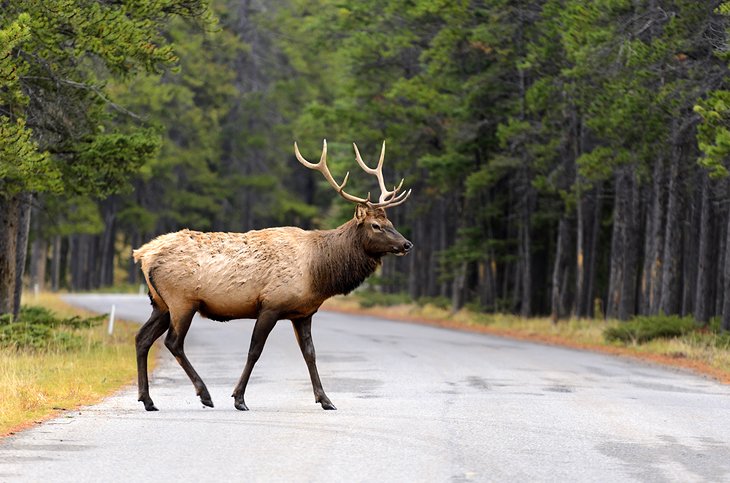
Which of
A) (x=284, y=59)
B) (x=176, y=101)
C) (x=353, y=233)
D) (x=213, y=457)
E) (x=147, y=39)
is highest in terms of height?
(x=284, y=59)

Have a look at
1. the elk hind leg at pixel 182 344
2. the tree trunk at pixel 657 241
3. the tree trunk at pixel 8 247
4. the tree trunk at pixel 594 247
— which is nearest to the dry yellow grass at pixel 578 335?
the tree trunk at pixel 657 241

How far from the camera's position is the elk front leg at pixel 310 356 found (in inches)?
528

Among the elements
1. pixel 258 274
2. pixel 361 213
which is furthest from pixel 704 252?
pixel 258 274

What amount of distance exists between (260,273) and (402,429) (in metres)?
2.98

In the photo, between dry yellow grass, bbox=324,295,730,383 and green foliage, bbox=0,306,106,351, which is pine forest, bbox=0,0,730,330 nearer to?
dry yellow grass, bbox=324,295,730,383

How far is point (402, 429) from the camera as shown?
11594 mm

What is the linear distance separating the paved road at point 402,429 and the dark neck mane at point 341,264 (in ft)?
4.62

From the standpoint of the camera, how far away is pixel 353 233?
13.9 m

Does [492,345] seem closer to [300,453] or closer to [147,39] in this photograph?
[147,39]

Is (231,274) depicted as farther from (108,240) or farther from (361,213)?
(108,240)

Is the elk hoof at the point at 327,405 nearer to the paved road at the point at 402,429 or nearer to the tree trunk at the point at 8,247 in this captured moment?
the paved road at the point at 402,429

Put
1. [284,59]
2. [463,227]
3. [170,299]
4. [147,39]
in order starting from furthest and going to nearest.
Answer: [284,59] < [463,227] < [147,39] < [170,299]

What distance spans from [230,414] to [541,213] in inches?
1024

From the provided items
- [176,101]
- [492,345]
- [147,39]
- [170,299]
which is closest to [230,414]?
[170,299]
